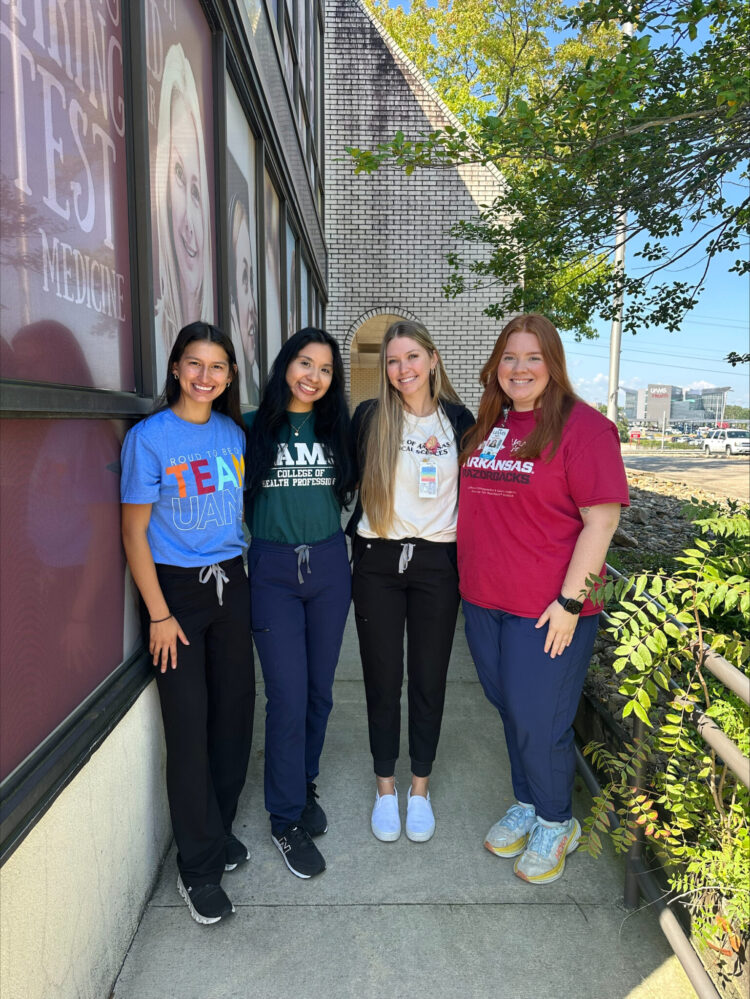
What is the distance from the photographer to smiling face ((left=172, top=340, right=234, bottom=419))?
218 centimetres

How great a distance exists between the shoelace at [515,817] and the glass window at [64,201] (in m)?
2.17

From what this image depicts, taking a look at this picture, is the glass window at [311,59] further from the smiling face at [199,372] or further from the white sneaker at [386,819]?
the white sneaker at [386,819]

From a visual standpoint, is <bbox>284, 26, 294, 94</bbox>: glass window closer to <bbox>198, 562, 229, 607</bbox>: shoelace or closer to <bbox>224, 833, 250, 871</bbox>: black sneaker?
<bbox>198, 562, 229, 607</bbox>: shoelace

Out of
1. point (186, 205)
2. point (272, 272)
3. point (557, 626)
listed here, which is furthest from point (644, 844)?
point (272, 272)

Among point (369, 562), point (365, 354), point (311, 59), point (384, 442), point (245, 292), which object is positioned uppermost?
point (311, 59)

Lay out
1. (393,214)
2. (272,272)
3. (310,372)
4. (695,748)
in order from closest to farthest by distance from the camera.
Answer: (695,748), (310,372), (272,272), (393,214)

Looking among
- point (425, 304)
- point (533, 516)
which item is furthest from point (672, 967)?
point (425, 304)

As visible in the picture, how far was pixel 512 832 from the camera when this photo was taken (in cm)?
268

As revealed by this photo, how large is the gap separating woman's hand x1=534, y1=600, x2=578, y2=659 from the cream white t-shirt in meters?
0.50

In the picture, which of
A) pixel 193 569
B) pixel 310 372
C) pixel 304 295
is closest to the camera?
pixel 193 569

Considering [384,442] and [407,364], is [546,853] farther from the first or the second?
[407,364]

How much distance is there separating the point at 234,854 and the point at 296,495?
1.35 meters

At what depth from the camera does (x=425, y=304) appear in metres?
13.3

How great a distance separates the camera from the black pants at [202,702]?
2.22m
